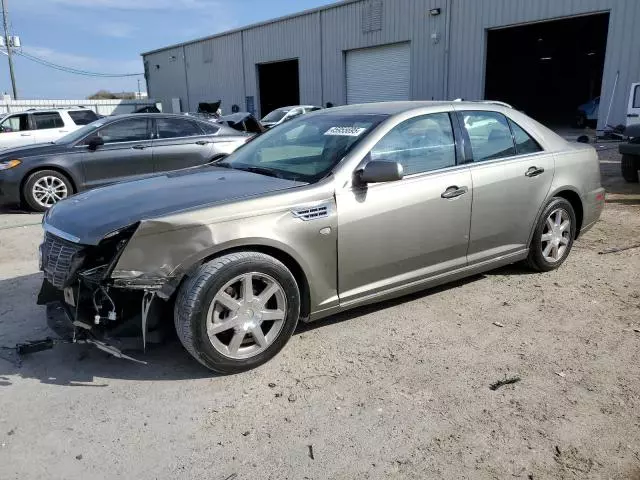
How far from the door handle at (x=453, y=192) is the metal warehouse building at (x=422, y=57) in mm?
15938

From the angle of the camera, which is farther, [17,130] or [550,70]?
[550,70]

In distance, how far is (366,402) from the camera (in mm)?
2984

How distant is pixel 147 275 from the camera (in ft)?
9.84

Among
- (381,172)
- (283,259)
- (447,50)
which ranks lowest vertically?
(283,259)

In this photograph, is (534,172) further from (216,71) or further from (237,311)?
(216,71)

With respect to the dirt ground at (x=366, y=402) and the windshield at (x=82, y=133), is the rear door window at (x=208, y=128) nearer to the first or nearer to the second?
the windshield at (x=82, y=133)

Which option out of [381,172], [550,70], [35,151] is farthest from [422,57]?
[381,172]

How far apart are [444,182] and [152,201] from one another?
207 centimetres

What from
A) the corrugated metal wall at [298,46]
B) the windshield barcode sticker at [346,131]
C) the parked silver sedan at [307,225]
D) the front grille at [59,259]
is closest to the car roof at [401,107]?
the parked silver sedan at [307,225]

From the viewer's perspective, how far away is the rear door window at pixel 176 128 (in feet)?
29.3

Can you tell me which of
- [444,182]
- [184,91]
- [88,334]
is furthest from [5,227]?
[184,91]

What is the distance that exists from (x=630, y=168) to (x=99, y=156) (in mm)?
8819

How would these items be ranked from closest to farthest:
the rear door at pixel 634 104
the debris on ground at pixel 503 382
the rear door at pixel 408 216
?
the debris on ground at pixel 503 382, the rear door at pixel 408 216, the rear door at pixel 634 104

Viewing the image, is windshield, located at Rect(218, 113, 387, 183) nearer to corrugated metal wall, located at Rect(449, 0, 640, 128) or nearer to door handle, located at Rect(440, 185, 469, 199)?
door handle, located at Rect(440, 185, 469, 199)
